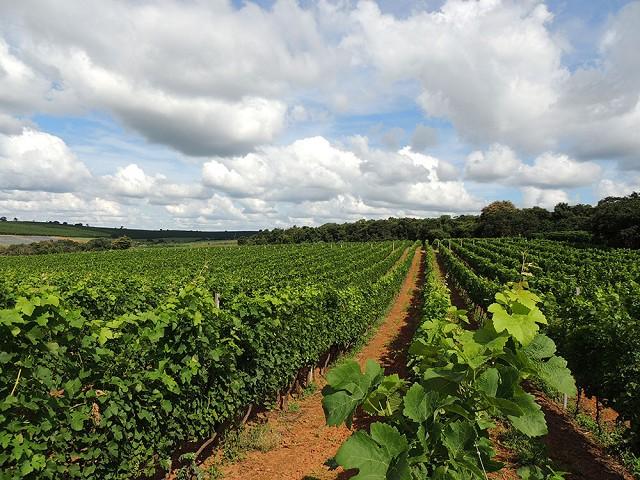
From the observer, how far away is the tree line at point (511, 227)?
186 ft

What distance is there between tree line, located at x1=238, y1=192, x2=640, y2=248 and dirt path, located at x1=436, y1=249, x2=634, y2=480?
58.7 metres

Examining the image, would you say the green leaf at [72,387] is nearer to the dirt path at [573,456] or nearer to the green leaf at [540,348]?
the green leaf at [540,348]

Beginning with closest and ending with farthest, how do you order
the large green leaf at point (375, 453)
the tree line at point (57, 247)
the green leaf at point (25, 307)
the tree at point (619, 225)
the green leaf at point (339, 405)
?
the large green leaf at point (375, 453) → the green leaf at point (339, 405) → the green leaf at point (25, 307) → the tree at point (619, 225) → the tree line at point (57, 247)

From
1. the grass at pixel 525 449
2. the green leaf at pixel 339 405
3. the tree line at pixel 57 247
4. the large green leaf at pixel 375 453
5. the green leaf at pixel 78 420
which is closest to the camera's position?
the large green leaf at pixel 375 453

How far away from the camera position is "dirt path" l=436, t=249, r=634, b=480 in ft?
19.9

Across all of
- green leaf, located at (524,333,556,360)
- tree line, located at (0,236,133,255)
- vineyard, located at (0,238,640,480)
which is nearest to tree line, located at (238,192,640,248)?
tree line, located at (0,236,133,255)

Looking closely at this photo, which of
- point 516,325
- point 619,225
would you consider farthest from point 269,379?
point 619,225

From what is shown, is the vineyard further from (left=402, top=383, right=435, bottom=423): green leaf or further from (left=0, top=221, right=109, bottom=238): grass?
(left=0, top=221, right=109, bottom=238): grass

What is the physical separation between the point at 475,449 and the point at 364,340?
13308 mm

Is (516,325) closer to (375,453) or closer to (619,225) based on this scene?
(375,453)

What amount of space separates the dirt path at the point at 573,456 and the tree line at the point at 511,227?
193 feet

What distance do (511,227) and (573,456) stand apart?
105359 mm

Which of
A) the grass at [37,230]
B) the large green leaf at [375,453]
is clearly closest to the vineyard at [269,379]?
the large green leaf at [375,453]

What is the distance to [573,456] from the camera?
262 inches
